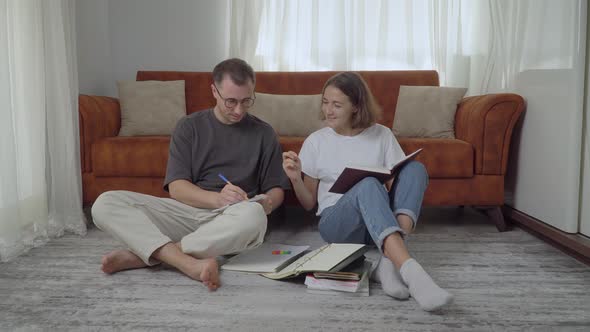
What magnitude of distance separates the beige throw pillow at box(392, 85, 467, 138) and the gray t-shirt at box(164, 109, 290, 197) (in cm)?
119

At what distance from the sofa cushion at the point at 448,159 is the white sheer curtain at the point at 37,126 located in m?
1.76

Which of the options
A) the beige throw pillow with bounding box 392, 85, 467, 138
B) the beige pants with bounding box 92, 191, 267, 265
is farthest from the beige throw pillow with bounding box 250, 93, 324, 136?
the beige pants with bounding box 92, 191, 267, 265

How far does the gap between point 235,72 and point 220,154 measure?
1.13 ft

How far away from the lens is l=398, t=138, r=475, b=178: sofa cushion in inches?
95.9

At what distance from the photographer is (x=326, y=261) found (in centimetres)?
157

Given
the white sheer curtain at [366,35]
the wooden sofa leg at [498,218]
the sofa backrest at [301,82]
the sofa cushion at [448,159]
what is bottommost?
the wooden sofa leg at [498,218]

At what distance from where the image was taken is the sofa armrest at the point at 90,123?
99.1 inches

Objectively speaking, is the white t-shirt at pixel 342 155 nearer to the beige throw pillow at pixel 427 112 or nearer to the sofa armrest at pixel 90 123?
the beige throw pillow at pixel 427 112

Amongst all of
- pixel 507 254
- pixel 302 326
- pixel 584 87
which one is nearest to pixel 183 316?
pixel 302 326

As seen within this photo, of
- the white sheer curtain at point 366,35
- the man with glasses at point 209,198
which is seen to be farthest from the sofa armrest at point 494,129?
the man with glasses at point 209,198

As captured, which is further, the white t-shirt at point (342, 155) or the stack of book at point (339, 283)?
the white t-shirt at point (342, 155)

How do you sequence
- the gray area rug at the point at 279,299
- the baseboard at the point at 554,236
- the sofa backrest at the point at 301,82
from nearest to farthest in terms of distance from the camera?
1. the gray area rug at the point at 279,299
2. the baseboard at the point at 554,236
3. the sofa backrest at the point at 301,82

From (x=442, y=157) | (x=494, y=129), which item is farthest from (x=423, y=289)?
(x=494, y=129)

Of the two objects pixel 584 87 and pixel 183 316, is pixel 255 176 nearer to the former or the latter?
pixel 183 316
